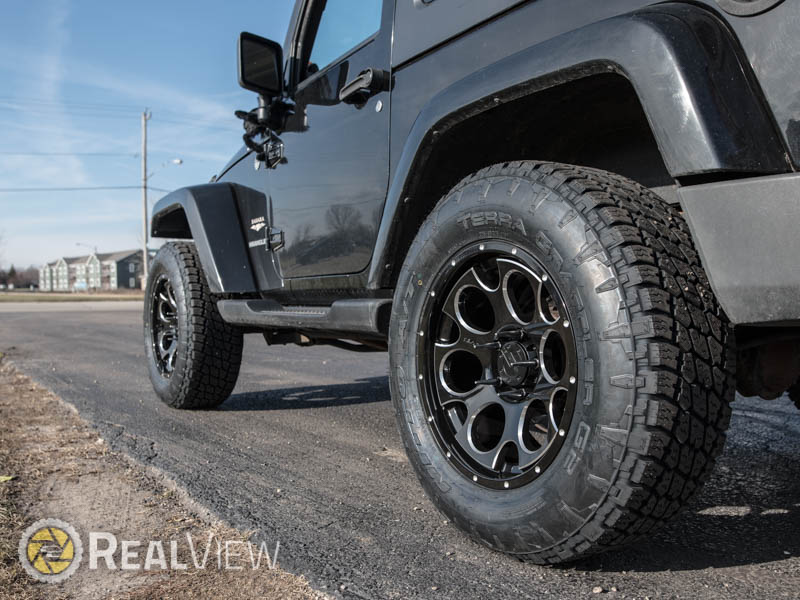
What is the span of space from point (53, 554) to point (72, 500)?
17.3 inches

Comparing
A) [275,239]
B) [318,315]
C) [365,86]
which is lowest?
[318,315]

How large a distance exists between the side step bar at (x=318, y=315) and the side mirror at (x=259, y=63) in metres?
1.03

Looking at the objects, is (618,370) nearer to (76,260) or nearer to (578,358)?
(578,358)

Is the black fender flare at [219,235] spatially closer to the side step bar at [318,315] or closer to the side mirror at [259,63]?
the side step bar at [318,315]

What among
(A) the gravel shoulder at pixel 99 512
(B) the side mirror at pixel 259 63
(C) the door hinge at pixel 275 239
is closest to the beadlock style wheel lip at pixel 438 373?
(A) the gravel shoulder at pixel 99 512

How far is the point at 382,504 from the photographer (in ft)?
7.00

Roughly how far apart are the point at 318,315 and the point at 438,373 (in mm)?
999

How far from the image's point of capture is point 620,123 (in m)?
1.90

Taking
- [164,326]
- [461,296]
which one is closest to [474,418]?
[461,296]

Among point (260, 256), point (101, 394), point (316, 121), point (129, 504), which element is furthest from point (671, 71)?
point (101, 394)

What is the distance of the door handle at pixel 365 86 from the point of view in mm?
2318

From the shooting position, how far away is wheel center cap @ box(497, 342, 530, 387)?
1671 millimetres

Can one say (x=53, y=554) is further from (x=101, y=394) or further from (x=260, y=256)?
(x=101, y=394)

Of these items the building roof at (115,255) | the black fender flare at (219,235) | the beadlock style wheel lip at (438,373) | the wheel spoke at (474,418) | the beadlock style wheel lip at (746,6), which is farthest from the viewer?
the building roof at (115,255)
